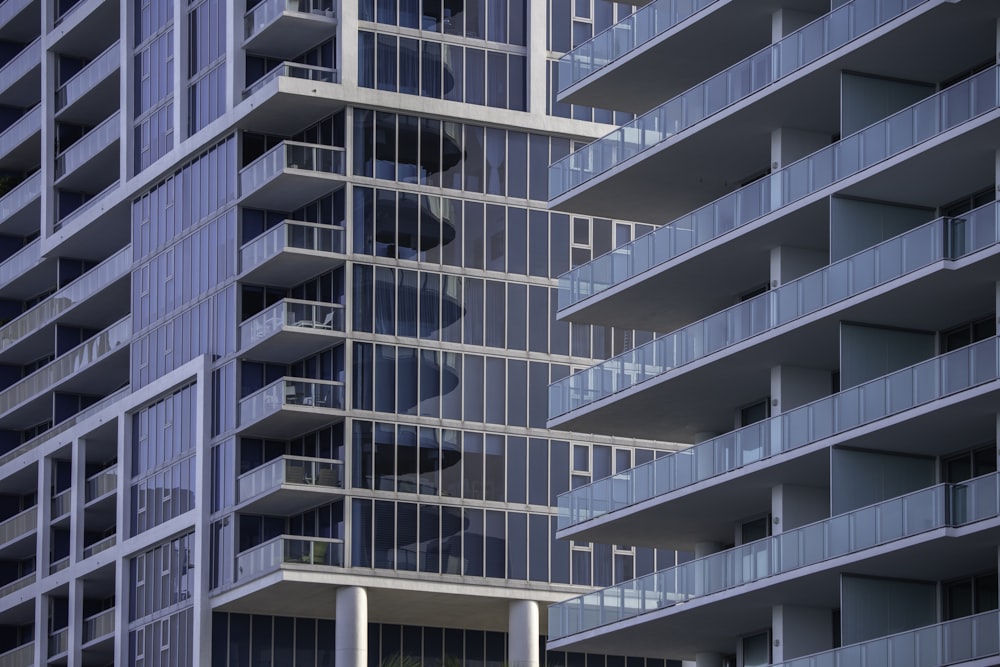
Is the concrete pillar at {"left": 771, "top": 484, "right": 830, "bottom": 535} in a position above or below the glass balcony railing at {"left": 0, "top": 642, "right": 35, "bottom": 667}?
above

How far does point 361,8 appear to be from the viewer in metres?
80.2

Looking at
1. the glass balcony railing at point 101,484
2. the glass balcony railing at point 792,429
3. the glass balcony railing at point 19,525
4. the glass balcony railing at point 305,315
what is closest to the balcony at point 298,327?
the glass balcony railing at point 305,315

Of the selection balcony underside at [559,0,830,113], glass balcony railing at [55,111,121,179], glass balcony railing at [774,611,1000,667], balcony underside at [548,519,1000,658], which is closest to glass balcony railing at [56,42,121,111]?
glass balcony railing at [55,111,121,179]

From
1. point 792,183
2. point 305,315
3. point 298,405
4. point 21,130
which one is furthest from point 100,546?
point 792,183

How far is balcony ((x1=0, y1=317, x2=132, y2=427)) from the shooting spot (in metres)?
90.9

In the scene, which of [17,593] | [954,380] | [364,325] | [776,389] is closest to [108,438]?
[17,593]

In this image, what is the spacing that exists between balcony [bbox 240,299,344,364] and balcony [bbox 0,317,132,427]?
1068 centimetres

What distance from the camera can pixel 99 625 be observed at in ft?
291

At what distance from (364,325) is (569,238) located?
24.2ft

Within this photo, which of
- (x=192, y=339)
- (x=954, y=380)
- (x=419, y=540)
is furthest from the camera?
(x=192, y=339)

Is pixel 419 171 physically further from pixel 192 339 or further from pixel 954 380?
pixel 954 380

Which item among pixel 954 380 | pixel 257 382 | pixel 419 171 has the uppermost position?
pixel 419 171

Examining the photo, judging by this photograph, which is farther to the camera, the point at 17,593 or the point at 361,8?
the point at 17,593

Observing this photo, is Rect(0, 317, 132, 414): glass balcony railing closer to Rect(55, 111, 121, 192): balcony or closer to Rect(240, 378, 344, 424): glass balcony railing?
Rect(55, 111, 121, 192): balcony
